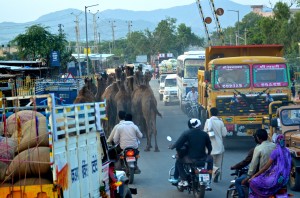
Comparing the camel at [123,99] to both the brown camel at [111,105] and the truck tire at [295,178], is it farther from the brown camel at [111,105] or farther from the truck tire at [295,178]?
the truck tire at [295,178]

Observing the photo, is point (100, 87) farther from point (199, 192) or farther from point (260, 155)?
point (260, 155)

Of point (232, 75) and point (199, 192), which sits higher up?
point (232, 75)

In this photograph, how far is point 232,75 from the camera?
22.7 metres

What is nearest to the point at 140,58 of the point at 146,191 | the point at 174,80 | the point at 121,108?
the point at 174,80

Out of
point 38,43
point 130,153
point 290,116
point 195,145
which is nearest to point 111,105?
point 130,153

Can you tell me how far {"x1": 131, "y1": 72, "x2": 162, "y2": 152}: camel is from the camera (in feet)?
74.2

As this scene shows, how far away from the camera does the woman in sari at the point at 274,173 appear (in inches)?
430

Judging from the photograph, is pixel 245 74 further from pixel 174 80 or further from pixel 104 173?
pixel 174 80

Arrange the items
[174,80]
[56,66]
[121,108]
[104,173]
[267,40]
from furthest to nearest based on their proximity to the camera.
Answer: [267,40] → [174,80] → [56,66] → [121,108] → [104,173]

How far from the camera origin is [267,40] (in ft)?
187

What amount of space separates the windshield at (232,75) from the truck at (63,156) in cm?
1241

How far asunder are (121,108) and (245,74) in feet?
13.6

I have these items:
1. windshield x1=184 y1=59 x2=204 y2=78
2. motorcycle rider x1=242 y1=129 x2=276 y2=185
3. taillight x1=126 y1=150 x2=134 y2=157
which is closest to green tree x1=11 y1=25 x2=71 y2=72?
windshield x1=184 y1=59 x2=204 y2=78

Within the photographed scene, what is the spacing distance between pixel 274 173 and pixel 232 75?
38.8 ft
